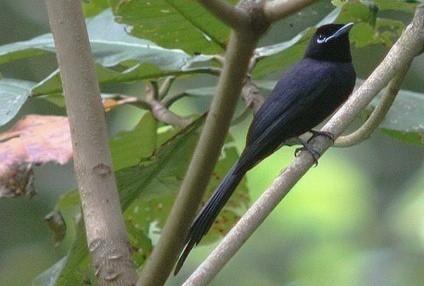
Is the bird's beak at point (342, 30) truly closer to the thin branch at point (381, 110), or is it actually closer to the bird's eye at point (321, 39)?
the bird's eye at point (321, 39)

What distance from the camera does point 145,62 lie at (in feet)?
7.02

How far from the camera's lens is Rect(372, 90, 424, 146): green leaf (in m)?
2.01

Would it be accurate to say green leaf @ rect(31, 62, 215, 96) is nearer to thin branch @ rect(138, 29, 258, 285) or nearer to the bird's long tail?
the bird's long tail

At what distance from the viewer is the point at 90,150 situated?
1.38m

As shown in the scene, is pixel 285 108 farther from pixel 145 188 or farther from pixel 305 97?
pixel 145 188

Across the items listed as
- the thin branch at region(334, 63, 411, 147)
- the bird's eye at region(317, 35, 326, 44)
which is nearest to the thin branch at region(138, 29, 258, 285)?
the thin branch at region(334, 63, 411, 147)

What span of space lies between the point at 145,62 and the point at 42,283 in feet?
1.77

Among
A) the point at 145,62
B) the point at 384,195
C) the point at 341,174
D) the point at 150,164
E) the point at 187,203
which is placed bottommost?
the point at 384,195

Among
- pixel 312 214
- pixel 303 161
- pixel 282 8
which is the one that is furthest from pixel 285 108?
pixel 312 214

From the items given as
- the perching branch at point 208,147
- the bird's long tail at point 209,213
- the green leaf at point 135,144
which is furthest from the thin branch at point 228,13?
the green leaf at point 135,144

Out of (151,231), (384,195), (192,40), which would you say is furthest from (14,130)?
(384,195)

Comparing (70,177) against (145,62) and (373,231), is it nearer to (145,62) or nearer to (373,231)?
(373,231)

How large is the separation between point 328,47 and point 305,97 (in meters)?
0.22

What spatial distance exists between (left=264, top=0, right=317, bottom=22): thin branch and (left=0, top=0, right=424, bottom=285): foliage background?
141cm
